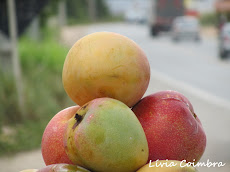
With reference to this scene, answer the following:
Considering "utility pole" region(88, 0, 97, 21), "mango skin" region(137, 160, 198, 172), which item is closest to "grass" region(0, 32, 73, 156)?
"mango skin" region(137, 160, 198, 172)

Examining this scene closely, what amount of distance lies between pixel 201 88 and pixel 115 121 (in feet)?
31.1

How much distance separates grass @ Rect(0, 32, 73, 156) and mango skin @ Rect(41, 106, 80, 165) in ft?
13.0

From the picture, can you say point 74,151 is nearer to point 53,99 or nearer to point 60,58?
point 53,99

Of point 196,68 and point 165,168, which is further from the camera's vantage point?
point 196,68

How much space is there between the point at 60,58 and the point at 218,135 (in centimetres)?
452

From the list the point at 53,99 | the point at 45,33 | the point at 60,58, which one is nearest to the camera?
the point at 53,99

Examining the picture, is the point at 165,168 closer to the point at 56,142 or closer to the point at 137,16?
the point at 56,142

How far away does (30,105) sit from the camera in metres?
6.70

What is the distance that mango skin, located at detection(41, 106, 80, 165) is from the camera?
1.80m

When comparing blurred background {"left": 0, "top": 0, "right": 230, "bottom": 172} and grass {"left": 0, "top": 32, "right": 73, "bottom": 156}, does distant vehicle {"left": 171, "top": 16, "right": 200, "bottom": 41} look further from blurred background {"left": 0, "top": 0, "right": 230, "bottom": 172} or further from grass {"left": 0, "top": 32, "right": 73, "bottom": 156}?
grass {"left": 0, "top": 32, "right": 73, "bottom": 156}

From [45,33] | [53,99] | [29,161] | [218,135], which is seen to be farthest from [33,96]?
[45,33]

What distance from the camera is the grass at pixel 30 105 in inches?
235

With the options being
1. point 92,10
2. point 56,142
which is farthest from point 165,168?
point 92,10

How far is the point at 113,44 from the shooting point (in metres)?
1.80
